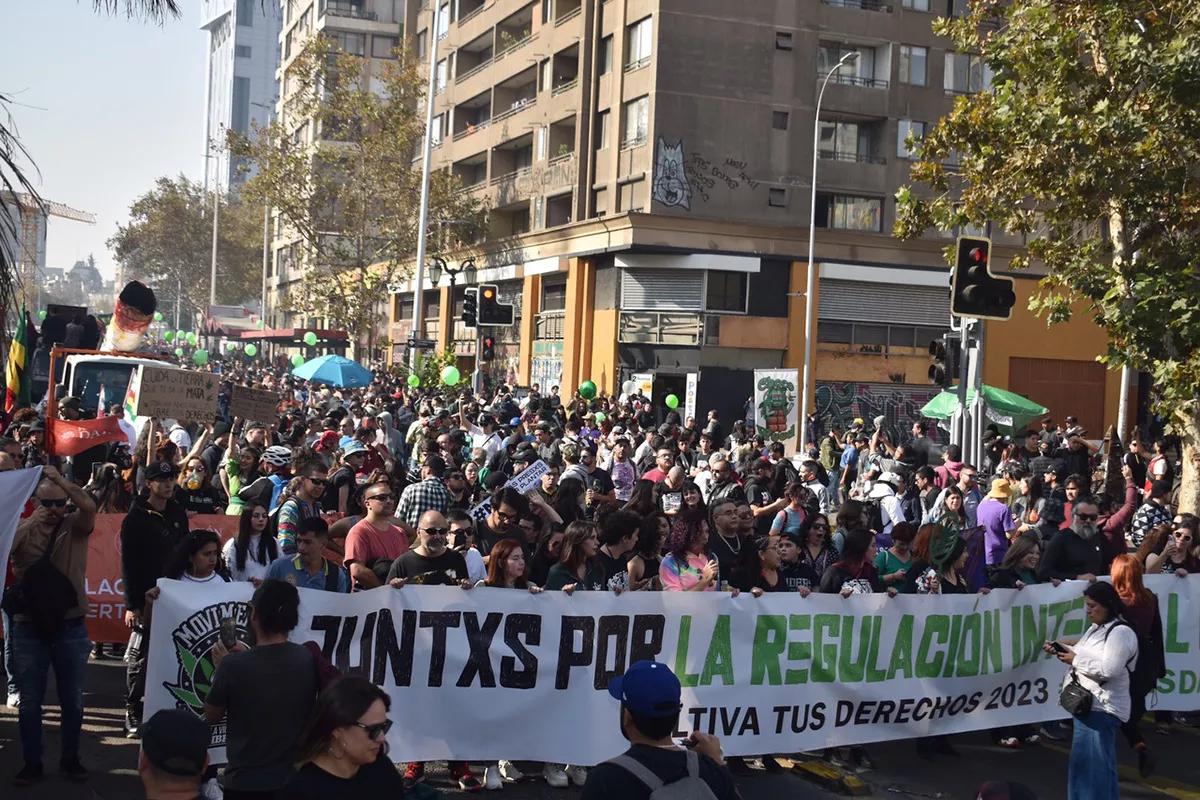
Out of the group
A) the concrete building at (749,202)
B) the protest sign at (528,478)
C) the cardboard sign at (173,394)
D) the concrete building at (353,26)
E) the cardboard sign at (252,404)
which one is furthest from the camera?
the concrete building at (353,26)

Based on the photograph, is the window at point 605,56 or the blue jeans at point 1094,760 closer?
the blue jeans at point 1094,760

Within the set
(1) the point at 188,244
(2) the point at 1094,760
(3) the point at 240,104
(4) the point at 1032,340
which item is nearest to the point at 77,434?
(2) the point at 1094,760

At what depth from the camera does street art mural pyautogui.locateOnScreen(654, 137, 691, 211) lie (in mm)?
39031

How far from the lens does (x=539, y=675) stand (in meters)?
8.12

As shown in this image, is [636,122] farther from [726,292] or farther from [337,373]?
[337,373]

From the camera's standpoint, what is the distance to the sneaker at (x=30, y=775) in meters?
7.68

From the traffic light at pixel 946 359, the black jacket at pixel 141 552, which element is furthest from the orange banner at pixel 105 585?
the traffic light at pixel 946 359

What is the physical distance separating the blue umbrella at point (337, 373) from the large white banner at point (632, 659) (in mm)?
20173

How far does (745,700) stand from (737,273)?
32.4 metres

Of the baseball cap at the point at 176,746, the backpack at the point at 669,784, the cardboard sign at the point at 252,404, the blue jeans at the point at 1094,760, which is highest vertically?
the cardboard sign at the point at 252,404

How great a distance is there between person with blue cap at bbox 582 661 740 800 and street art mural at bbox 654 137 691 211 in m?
35.2

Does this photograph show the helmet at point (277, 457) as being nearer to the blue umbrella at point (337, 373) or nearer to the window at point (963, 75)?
the blue umbrella at point (337, 373)

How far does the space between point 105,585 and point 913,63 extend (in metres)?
35.4

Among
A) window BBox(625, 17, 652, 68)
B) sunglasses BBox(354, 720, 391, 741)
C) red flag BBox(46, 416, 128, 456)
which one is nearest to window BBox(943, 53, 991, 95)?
window BBox(625, 17, 652, 68)
